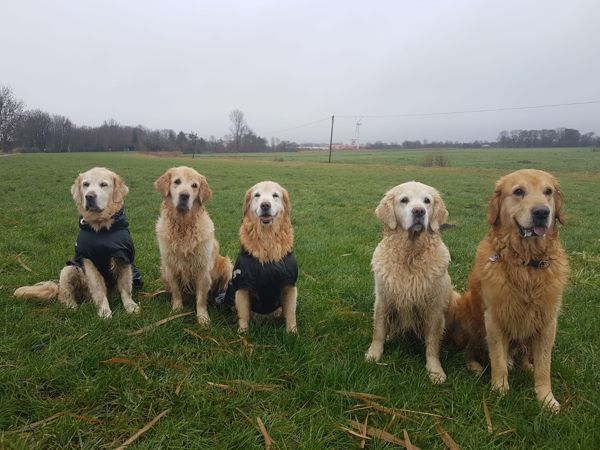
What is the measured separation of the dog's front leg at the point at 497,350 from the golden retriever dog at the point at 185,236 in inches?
109

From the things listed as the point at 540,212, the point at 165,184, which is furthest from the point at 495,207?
the point at 165,184

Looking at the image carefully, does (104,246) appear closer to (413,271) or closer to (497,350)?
(413,271)

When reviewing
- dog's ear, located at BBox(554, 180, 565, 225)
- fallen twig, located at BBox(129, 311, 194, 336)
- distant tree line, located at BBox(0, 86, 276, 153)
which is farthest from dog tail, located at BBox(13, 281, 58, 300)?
distant tree line, located at BBox(0, 86, 276, 153)

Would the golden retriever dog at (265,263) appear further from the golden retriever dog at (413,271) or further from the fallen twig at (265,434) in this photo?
the fallen twig at (265,434)

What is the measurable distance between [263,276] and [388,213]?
4.46 ft

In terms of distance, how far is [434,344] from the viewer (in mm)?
3338

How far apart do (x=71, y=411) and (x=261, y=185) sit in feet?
8.31

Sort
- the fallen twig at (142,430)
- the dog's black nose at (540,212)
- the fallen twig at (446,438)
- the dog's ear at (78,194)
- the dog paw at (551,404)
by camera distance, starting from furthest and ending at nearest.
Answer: the dog's ear at (78,194) → the dog's black nose at (540,212) → the dog paw at (551,404) → the fallen twig at (446,438) → the fallen twig at (142,430)

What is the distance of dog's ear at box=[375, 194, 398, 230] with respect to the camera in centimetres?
353

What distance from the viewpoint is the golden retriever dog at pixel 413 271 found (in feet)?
11.0

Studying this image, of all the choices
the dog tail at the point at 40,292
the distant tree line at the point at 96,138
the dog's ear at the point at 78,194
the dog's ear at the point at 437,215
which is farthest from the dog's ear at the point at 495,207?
the distant tree line at the point at 96,138

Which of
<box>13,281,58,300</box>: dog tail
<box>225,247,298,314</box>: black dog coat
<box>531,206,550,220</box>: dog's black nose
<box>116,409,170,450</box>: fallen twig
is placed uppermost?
<box>531,206,550,220</box>: dog's black nose

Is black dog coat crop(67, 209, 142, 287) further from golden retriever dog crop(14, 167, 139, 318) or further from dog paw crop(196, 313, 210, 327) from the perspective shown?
dog paw crop(196, 313, 210, 327)

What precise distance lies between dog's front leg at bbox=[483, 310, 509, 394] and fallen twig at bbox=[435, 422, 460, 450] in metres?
0.78
